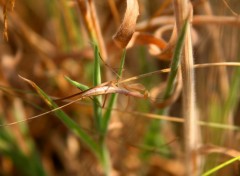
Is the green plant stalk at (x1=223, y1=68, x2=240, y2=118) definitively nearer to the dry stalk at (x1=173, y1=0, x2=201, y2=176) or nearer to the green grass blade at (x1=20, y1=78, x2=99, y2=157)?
the dry stalk at (x1=173, y1=0, x2=201, y2=176)

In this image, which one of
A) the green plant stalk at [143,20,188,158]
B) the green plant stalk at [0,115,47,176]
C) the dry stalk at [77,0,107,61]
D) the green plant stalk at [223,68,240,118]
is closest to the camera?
the green plant stalk at [143,20,188,158]

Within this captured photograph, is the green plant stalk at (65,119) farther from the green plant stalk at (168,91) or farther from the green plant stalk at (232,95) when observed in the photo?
the green plant stalk at (232,95)

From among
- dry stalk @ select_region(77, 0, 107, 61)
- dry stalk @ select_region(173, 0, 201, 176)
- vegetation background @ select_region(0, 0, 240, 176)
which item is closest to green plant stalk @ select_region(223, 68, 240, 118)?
vegetation background @ select_region(0, 0, 240, 176)

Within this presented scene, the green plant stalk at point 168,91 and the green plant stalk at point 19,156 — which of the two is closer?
the green plant stalk at point 168,91

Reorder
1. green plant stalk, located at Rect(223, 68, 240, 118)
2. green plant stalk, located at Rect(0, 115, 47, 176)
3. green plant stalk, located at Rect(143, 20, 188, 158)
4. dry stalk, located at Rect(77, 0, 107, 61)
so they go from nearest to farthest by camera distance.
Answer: green plant stalk, located at Rect(143, 20, 188, 158) < dry stalk, located at Rect(77, 0, 107, 61) < green plant stalk, located at Rect(223, 68, 240, 118) < green plant stalk, located at Rect(0, 115, 47, 176)

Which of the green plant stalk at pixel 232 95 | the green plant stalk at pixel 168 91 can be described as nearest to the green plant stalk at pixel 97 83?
the green plant stalk at pixel 168 91

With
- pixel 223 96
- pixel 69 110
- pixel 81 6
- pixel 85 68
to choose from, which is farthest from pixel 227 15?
pixel 69 110

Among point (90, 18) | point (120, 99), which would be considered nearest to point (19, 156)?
point (120, 99)

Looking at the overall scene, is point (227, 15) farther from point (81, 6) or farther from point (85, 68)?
point (85, 68)
